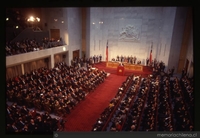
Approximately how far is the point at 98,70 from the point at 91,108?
6522mm

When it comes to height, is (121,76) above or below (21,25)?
below

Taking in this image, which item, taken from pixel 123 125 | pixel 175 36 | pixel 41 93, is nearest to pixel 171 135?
pixel 123 125

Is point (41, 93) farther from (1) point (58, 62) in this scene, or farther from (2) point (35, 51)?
(1) point (58, 62)

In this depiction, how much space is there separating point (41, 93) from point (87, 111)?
3064 millimetres

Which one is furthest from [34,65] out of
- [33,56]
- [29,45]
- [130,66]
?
[130,66]

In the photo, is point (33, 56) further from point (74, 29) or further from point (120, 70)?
point (120, 70)

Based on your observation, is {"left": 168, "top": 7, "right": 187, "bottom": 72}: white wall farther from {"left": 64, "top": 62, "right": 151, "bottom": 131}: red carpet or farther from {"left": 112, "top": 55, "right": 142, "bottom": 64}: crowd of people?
{"left": 64, "top": 62, "right": 151, "bottom": 131}: red carpet

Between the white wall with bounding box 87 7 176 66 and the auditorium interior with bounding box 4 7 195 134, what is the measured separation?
115 millimetres

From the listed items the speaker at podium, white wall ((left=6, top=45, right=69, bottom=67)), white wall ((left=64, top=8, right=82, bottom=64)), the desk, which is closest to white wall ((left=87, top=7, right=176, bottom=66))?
white wall ((left=64, top=8, right=82, bottom=64))

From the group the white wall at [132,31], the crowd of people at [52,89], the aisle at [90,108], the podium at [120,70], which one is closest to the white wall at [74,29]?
the white wall at [132,31]

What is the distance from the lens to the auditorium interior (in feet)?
25.3

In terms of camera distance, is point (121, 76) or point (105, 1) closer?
point (105, 1)

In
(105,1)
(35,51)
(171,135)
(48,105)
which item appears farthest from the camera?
(35,51)

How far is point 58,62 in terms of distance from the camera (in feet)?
57.5
